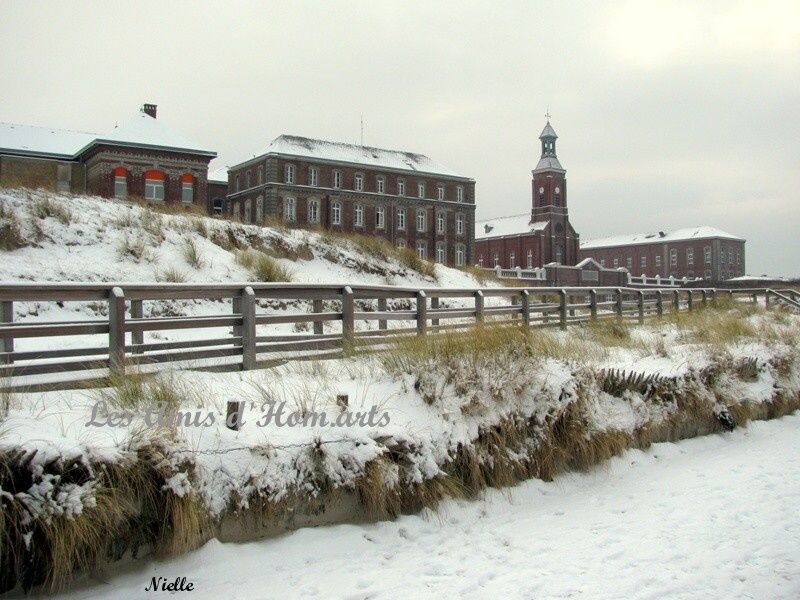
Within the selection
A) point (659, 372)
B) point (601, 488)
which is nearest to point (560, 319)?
point (659, 372)

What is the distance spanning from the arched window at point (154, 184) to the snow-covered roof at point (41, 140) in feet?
22.2

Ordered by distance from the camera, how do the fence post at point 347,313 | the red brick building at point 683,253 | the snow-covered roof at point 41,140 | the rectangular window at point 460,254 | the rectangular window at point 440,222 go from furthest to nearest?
the red brick building at point 683,253 → the rectangular window at point 460,254 → the rectangular window at point 440,222 → the snow-covered roof at point 41,140 → the fence post at point 347,313

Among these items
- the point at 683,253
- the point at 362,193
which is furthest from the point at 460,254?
the point at 683,253

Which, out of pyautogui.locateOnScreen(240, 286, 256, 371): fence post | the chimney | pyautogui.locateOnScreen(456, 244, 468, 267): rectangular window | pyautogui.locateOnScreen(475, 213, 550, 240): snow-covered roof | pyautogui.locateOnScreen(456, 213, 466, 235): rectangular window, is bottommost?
pyautogui.locateOnScreen(240, 286, 256, 371): fence post

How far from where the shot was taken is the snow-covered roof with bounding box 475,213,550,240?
81812 millimetres

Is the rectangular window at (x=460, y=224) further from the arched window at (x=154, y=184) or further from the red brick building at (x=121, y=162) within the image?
the arched window at (x=154, y=184)

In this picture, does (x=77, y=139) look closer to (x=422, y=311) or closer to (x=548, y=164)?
(x=422, y=311)

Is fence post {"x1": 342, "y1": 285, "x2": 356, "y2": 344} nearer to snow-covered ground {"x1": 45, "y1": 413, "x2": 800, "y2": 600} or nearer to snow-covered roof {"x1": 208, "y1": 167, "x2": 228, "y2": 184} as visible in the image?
snow-covered ground {"x1": 45, "y1": 413, "x2": 800, "y2": 600}

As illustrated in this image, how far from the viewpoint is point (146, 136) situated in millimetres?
44688

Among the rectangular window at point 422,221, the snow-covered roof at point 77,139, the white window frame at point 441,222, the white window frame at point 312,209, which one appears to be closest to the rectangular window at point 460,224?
the white window frame at point 441,222

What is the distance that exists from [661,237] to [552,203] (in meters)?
28.2

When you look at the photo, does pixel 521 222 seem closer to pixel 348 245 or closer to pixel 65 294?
pixel 348 245

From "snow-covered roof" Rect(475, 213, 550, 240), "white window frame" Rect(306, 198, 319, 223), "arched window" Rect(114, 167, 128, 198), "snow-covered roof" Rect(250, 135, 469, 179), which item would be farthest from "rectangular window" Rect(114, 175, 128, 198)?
"snow-covered roof" Rect(475, 213, 550, 240)

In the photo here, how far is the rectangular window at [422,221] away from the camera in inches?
2467
